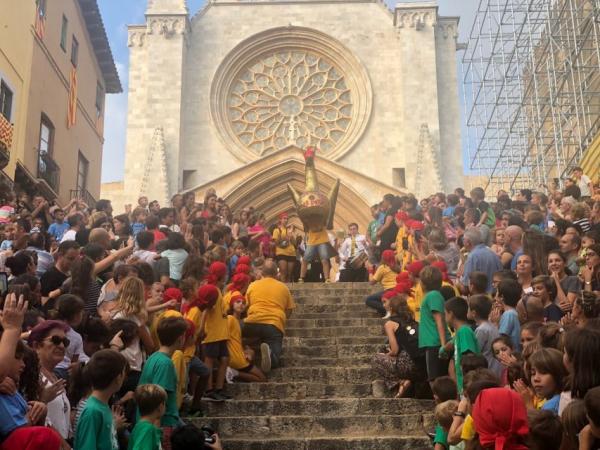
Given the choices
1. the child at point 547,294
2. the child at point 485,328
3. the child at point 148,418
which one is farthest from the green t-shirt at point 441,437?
the child at point 148,418

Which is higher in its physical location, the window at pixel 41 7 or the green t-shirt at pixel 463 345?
the window at pixel 41 7

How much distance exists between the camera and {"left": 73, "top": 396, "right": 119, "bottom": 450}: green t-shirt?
4.88 m

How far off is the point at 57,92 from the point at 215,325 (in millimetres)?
16784

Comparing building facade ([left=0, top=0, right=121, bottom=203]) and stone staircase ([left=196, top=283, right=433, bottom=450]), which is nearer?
stone staircase ([left=196, top=283, right=433, bottom=450])

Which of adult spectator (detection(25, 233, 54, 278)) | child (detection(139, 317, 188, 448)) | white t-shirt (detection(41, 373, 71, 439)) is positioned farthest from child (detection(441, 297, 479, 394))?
adult spectator (detection(25, 233, 54, 278))

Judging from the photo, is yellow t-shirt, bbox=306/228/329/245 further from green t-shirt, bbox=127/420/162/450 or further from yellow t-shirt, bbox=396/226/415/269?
green t-shirt, bbox=127/420/162/450

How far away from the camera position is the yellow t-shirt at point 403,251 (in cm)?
1234

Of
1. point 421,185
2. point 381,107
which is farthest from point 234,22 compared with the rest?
point 421,185

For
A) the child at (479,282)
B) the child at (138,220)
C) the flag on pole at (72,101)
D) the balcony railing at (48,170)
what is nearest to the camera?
the child at (479,282)

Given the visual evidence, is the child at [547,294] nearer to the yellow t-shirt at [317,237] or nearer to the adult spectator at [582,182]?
the yellow t-shirt at [317,237]

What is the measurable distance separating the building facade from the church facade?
1.53 metres

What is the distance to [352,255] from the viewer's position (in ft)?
48.1

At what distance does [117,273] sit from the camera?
766cm

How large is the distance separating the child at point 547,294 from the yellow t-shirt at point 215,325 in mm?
3123
